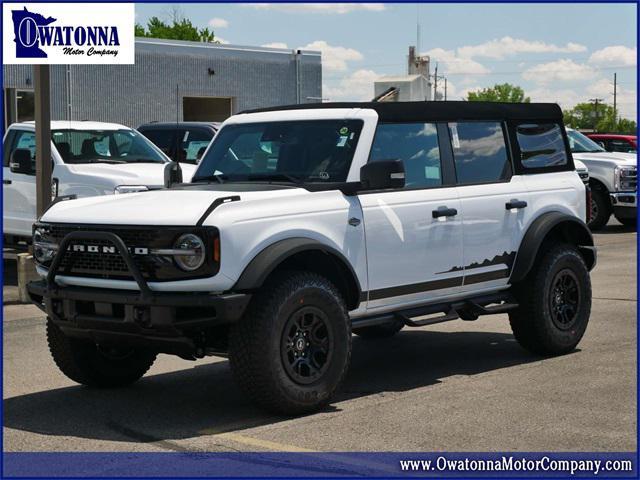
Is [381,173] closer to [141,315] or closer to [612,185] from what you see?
[141,315]

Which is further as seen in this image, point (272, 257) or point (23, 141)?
point (23, 141)

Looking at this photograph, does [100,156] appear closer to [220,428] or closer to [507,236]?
[507,236]

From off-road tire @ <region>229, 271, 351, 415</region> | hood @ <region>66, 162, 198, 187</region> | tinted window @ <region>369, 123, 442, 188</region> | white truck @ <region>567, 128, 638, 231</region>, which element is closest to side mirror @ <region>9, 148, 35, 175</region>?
hood @ <region>66, 162, 198, 187</region>

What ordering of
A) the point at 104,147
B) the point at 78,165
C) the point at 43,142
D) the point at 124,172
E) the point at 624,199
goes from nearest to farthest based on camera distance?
the point at 43,142 < the point at 124,172 < the point at 78,165 < the point at 104,147 < the point at 624,199

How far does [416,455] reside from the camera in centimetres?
609

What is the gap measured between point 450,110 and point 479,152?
42cm

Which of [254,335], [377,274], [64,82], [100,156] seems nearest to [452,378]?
[377,274]

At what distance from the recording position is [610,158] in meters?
21.7

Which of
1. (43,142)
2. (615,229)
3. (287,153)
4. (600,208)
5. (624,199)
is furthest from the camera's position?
(615,229)

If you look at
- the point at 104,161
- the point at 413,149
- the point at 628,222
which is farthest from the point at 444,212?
the point at 628,222

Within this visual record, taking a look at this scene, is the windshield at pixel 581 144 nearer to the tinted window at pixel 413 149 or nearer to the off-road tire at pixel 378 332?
the off-road tire at pixel 378 332

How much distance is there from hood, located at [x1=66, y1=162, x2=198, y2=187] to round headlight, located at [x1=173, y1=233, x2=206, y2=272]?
7301mm

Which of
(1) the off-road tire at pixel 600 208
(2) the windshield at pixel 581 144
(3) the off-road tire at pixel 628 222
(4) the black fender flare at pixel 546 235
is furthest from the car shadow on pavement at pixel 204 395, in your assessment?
(2) the windshield at pixel 581 144

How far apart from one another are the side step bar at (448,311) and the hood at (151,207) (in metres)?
Answer: 1.09
